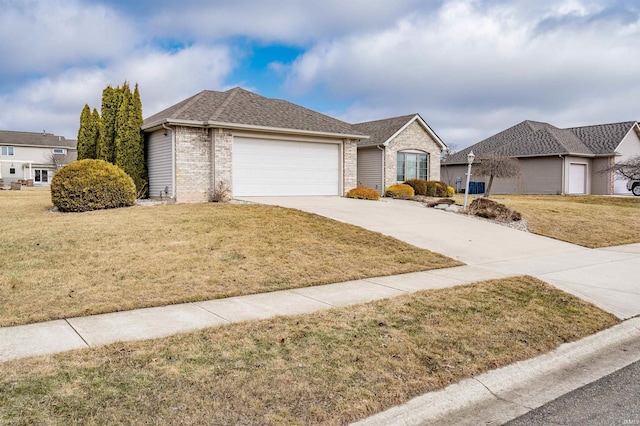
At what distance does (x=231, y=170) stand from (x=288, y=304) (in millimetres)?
13270

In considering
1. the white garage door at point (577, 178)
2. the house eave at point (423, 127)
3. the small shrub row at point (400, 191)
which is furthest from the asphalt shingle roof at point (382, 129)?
the white garage door at point (577, 178)

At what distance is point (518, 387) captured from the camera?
4461 millimetres

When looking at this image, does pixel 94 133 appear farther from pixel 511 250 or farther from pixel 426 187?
pixel 511 250

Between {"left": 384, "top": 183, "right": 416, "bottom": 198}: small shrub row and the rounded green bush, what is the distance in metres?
14.7

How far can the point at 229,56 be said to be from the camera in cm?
1803

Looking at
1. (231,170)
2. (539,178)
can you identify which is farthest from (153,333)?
(539,178)

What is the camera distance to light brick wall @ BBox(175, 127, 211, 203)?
18.3 m

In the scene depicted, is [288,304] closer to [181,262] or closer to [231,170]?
[181,262]

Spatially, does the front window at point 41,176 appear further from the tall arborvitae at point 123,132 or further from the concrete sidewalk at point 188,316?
the concrete sidewalk at point 188,316

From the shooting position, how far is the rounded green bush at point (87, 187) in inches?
600

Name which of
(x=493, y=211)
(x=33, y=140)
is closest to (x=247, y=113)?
(x=493, y=211)

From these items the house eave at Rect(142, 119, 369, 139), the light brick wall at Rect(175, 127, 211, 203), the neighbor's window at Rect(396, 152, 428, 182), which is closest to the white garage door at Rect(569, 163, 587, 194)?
the neighbor's window at Rect(396, 152, 428, 182)

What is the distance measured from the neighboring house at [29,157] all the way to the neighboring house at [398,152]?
43.1 meters

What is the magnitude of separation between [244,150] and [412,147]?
12875mm
